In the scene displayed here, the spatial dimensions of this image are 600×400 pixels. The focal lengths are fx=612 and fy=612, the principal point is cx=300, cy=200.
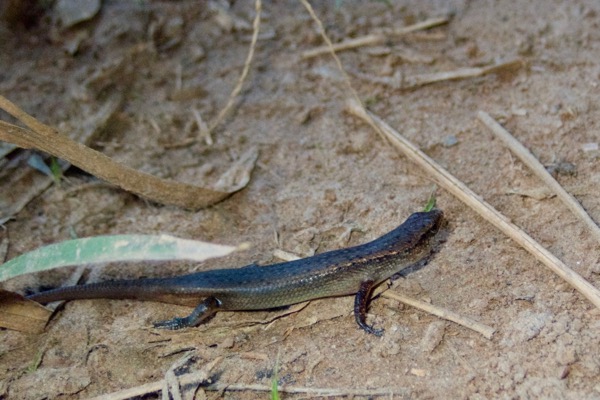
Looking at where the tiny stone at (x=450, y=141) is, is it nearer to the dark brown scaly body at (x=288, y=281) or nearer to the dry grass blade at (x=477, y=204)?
the dry grass blade at (x=477, y=204)

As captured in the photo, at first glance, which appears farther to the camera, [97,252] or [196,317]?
[196,317]

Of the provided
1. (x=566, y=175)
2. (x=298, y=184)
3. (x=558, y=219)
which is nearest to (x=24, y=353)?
(x=298, y=184)

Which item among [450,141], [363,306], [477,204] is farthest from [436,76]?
[363,306]

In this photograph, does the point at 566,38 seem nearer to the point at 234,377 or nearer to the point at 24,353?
the point at 234,377

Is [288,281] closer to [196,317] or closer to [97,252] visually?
[196,317]

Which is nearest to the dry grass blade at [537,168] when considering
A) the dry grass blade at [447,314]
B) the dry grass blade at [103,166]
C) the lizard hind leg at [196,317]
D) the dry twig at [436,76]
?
the dry twig at [436,76]
